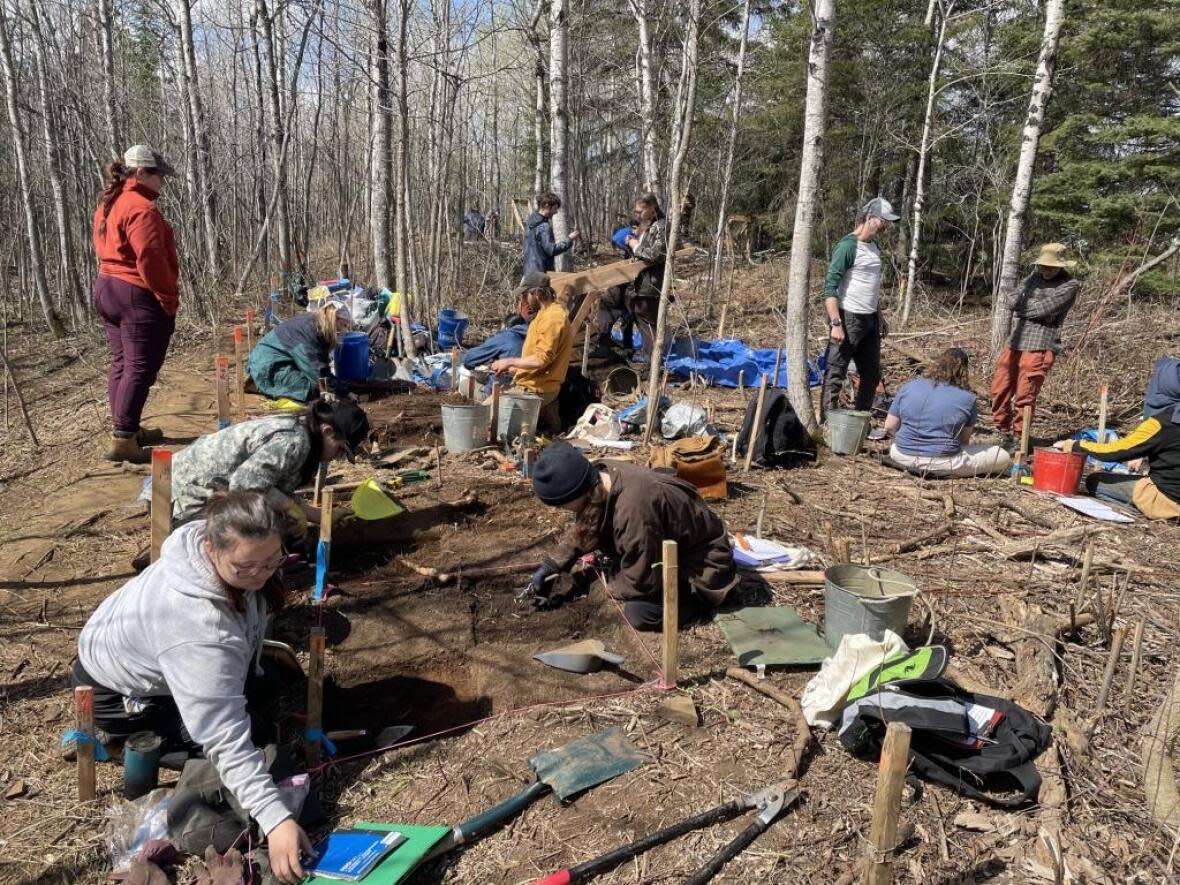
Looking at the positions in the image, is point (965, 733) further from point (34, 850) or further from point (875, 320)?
point (875, 320)

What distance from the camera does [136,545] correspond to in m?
4.21

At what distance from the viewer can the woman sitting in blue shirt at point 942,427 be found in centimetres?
575

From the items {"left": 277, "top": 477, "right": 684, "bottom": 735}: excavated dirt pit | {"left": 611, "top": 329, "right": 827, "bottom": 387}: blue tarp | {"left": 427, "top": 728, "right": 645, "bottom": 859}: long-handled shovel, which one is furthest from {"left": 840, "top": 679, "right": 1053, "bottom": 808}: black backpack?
{"left": 611, "top": 329, "right": 827, "bottom": 387}: blue tarp

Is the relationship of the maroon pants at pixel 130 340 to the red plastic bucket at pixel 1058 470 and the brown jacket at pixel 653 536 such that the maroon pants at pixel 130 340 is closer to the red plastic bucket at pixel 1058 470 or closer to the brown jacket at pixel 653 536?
the brown jacket at pixel 653 536

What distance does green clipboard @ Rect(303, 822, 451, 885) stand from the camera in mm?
2125

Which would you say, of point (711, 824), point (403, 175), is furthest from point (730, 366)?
point (711, 824)

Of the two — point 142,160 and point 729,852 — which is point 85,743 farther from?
point 142,160

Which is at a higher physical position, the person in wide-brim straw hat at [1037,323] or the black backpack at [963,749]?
the person in wide-brim straw hat at [1037,323]

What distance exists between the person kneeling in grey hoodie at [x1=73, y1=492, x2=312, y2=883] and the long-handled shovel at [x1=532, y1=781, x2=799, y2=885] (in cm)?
81

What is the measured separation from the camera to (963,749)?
2.66 metres

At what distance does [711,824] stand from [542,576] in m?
1.66

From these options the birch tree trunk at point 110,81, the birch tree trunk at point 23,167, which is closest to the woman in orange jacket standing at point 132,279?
the birch tree trunk at point 23,167

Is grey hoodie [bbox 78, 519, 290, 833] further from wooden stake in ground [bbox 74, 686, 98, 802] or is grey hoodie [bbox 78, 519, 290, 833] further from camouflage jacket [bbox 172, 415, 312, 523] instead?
camouflage jacket [bbox 172, 415, 312, 523]

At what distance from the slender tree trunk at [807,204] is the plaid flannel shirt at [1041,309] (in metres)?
2.06
